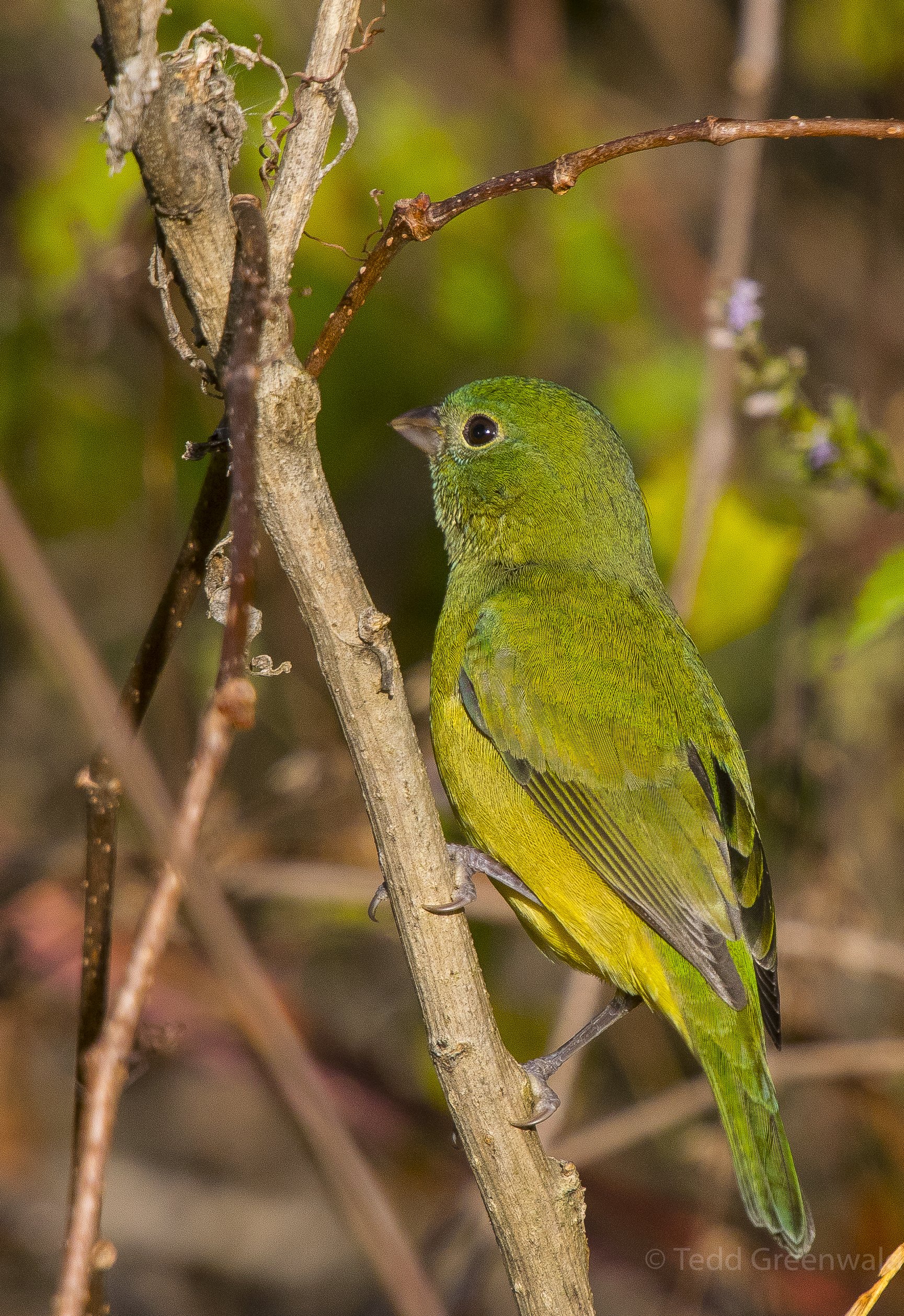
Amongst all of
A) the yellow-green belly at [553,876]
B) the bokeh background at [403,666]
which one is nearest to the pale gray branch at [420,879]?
the yellow-green belly at [553,876]

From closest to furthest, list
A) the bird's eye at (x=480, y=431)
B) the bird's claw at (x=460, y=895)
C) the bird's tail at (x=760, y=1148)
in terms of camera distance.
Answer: the bird's claw at (x=460, y=895)
the bird's tail at (x=760, y=1148)
the bird's eye at (x=480, y=431)

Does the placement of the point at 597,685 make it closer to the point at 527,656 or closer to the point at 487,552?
the point at 527,656

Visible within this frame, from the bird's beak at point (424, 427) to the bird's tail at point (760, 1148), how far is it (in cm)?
181

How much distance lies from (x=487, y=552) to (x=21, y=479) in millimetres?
2124

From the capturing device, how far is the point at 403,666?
4688 mm

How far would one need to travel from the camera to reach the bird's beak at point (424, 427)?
359 cm

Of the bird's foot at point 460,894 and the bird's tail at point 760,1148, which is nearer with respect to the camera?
the bird's foot at point 460,894

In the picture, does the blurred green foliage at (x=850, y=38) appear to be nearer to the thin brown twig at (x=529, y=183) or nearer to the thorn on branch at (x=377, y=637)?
the thin brown twig at (x=529, y=183)

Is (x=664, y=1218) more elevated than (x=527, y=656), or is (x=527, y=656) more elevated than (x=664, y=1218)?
(x=527, y=656)

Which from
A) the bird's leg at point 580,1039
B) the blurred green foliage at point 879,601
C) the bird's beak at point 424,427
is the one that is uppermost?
the bird's beak at point 424,427

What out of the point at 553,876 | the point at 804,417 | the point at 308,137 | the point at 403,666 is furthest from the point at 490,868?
the point at 403,666

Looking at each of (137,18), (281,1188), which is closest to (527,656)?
(137,18)

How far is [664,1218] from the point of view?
15.0ft

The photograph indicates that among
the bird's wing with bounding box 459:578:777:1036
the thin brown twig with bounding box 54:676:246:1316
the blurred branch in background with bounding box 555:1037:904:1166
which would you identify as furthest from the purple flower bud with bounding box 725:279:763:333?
the thin brown twig with bounding box 54:676:246:1316
